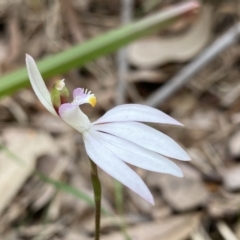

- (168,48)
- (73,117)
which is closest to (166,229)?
(73,117)

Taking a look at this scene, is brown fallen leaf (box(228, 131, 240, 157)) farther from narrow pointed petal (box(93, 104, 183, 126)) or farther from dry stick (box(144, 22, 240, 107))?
narrow pointed petal (box(93, 104, 183, 126))

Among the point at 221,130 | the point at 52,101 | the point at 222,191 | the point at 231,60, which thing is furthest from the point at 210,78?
the point at 52,101

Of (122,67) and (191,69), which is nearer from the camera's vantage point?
(191,69)

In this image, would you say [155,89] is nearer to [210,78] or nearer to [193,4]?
[210,78]

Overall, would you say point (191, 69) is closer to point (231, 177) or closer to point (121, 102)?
point (121, 102)

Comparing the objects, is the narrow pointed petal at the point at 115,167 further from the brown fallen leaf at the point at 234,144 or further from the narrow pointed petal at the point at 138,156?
the brown fallen leaf at the point at 234,144

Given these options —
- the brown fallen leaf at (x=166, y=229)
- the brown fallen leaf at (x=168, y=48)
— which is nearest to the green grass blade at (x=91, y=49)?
the brown fallen leaf at (x=168, y=48)
